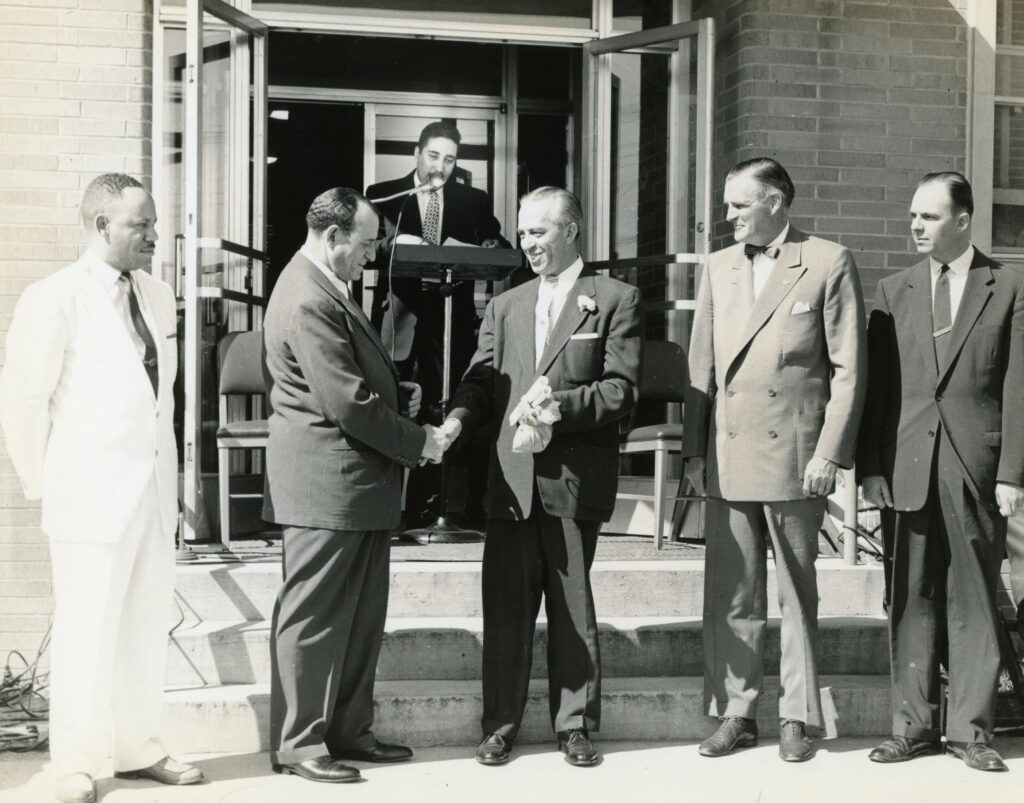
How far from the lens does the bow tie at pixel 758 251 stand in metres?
4.77

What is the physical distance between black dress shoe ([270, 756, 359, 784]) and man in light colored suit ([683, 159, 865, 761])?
1298 mm

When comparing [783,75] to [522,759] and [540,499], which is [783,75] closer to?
[540,499]

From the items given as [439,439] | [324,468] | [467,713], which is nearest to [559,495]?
[439,439]

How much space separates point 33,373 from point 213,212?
2434mm

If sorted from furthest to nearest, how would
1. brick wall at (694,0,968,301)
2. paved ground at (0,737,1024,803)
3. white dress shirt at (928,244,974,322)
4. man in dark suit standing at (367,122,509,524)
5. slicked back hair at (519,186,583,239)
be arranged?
man in dark suit standing at (367,122,509,524), brick wall at (694,0,968,301), white dress shirt at (928,244,974,322), slicked back hair at (519,186,583,239), paved ground at (0,737,1024,803)

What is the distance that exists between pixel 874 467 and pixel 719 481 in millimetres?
576

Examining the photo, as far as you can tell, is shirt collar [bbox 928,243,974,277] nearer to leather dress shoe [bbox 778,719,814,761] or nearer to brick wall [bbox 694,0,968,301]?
leather dress shoe [bbox 778,719,814,761]

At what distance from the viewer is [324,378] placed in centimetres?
430

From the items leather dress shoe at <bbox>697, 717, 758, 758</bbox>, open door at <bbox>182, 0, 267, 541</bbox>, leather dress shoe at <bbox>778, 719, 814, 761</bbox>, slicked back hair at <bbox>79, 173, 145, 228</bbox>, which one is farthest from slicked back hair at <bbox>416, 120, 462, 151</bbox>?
leather dress shoe at <bbox>778, 719, 814, 761</bbox>

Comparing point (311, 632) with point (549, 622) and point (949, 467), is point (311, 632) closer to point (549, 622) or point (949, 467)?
point (549, 622)

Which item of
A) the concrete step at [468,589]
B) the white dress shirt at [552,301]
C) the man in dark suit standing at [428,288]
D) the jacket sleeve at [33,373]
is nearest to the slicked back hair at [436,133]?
the man in dark suit standing at [428,288]

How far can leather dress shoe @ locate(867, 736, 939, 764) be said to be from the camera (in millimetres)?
4645

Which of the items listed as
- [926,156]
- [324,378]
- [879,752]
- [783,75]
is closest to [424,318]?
[783,75]

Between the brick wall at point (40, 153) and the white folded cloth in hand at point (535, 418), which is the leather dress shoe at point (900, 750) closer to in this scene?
the white folded cloth in hand at point (535, 418)
